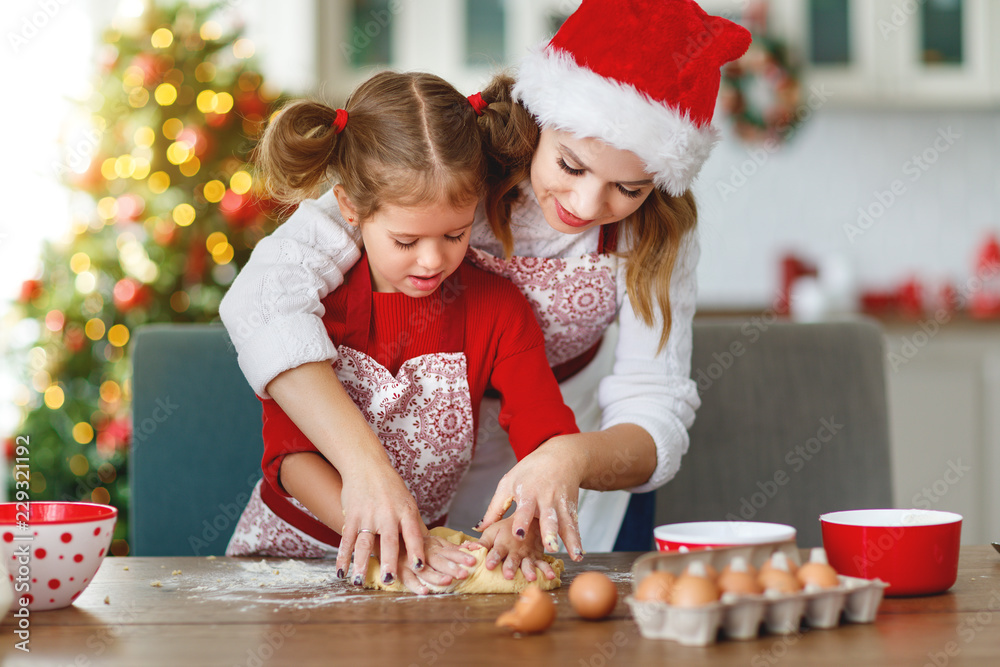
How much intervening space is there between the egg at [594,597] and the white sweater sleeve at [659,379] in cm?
43

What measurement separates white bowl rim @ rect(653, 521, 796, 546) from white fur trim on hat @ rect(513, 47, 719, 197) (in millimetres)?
417

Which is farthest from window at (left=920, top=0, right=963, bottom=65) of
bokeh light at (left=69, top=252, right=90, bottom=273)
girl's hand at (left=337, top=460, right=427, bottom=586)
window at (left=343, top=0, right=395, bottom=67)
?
girl's hand at (left=337, top=460, right=427, bottom=586)

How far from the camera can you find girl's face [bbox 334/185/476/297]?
3.33 ft

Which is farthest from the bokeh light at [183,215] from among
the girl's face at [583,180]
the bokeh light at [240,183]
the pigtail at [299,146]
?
the girl's face at [583,180]

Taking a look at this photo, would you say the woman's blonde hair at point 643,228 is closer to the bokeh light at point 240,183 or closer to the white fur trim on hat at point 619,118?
the white fur trim on hat at point 619,118

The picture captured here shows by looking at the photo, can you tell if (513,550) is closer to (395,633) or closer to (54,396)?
(395,633)

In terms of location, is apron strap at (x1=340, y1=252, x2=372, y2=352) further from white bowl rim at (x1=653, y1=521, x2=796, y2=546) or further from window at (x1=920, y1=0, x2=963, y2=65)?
window at (x1=920, y1=0, x2=963, y2=65)

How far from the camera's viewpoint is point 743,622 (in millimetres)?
644

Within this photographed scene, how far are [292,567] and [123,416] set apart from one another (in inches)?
56.0

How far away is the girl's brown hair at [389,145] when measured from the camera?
1.03 metres

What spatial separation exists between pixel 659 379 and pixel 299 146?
0.53 metres

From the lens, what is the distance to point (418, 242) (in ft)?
3.36

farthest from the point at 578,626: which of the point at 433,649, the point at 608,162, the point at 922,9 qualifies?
the point at 922,9

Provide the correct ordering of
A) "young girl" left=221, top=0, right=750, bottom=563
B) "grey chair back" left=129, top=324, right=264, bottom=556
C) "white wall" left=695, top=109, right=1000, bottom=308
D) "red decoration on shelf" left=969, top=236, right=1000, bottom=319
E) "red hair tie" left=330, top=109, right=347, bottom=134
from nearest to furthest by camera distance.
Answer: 1. "young girl" left=221, top=0, right=750, bottom=563
2. "red hair tie" left=330, top=109, right=347, bottom=134
3. "grey chair back" left=129, top=324, right=264, bottom=556
4. "red decoration on shelf" left=969, top=236, right=1000, bottom=319
5. "white wall" left=695, top=109, right=1000, bottom=308
